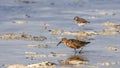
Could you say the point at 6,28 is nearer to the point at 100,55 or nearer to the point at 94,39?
the point at 94,39

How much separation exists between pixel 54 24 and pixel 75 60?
400 inches

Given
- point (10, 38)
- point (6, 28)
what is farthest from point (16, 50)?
point (6, 28)

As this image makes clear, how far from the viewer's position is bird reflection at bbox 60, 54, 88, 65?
665 inches

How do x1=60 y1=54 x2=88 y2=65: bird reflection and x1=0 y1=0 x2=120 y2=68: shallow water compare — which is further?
x1=0 y1=0 x2=120 y2=68: shallow water

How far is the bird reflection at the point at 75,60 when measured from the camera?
16.9m

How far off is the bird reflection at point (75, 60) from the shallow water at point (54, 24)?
0.17m

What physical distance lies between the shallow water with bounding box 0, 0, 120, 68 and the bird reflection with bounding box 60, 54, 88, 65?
0.17m

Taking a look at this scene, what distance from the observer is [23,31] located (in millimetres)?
24359

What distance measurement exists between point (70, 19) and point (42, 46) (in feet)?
34.1

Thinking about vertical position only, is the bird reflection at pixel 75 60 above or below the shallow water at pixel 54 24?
below

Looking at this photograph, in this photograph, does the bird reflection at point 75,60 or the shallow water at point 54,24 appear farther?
the shallow water at point 54,24

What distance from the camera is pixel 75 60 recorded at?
17.3m

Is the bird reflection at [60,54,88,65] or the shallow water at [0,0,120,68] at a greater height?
the shallow water at [0,0,120,68]

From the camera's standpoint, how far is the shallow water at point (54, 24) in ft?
59.1
